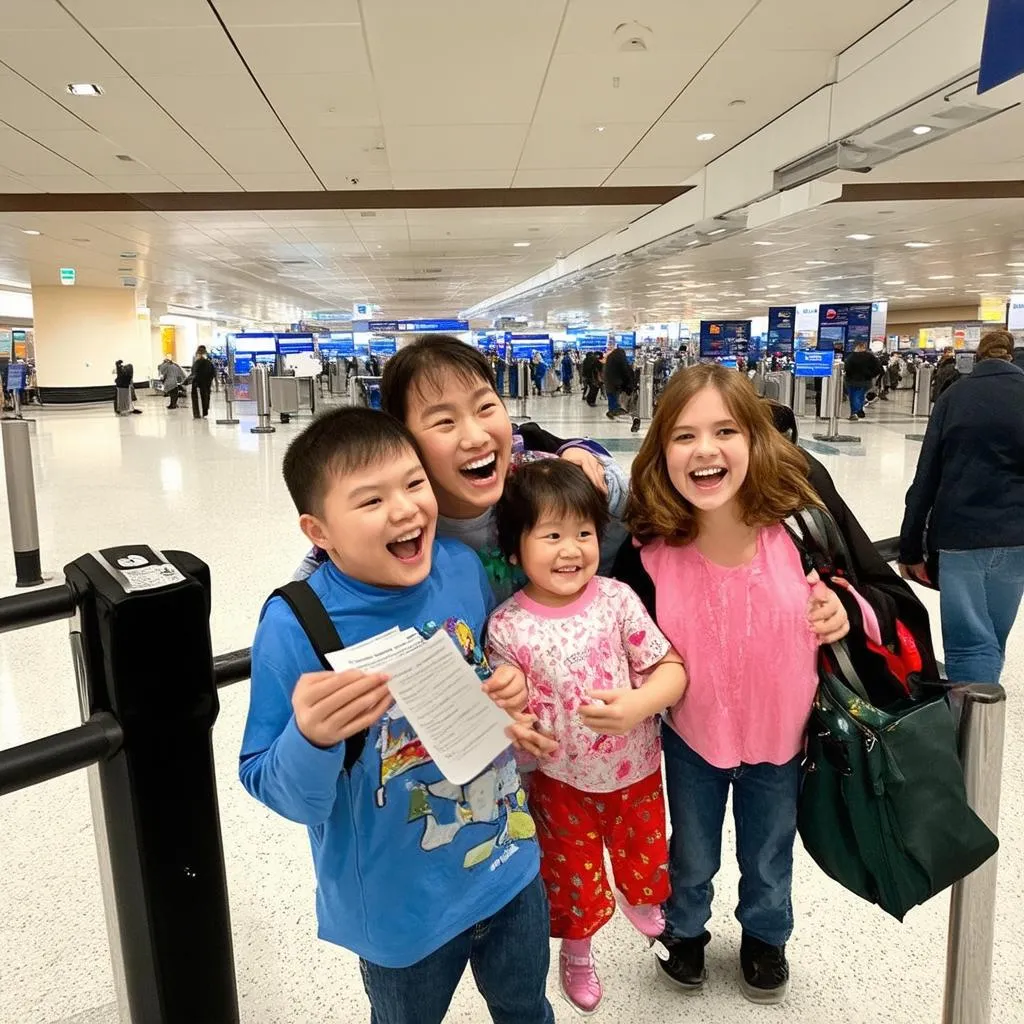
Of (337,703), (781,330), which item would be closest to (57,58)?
(337,703)

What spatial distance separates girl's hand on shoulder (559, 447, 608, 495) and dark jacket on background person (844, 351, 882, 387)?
15497 mm

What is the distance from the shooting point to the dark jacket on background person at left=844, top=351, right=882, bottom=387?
15.5m

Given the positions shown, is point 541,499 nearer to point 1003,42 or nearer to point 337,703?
point 337,703

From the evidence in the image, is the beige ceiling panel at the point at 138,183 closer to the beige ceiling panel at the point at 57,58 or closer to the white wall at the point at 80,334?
the beige ceiling panel at the point at 57,58

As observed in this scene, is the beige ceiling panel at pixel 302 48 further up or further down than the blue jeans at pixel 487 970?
further up

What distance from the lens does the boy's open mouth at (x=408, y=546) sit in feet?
3.78

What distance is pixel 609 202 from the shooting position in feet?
38.2

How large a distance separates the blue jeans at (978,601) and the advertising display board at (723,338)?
54.3ft

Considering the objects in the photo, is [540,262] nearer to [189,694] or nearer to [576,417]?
[576,417]

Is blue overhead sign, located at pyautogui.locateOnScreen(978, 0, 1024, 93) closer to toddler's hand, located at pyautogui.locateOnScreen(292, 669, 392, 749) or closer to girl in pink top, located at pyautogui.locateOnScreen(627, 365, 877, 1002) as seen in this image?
girl in pink top, located at pyautogui.locateOnScreen(627, 365, 877, 1002)

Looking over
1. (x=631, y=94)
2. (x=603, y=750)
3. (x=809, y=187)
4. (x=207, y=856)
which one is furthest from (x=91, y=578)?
(x=809, y=187)

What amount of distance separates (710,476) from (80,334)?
23847mm

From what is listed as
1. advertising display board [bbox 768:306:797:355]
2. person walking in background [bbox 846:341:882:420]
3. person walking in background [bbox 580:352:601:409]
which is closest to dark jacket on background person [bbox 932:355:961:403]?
person walking in background [bbox 846:341:882:420]

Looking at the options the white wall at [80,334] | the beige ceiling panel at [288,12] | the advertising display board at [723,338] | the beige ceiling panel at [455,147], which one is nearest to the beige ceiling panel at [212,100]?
the beige ceiling panel at [288,12]
